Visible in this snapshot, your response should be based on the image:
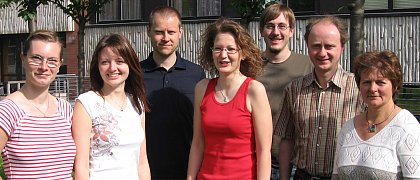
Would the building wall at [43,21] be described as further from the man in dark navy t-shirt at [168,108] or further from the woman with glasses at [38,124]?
the woman with glasses at [38,124]

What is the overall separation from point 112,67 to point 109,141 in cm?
48

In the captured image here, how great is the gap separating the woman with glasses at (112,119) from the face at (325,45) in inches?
46.8

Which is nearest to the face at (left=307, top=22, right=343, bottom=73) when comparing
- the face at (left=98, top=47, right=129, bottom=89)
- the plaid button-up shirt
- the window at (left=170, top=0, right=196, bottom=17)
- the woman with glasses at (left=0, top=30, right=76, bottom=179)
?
the plaid button-up shirt

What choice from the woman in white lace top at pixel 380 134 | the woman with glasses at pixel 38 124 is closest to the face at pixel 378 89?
the woman in white lace top at pixel 380 134

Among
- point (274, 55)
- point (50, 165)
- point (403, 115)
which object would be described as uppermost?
point (274, 55)

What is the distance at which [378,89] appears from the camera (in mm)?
3488

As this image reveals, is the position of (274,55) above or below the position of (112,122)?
above

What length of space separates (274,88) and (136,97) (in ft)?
4.24

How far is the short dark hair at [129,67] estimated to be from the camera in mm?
3959

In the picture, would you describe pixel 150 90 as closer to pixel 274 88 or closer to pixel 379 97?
pixel 274 88

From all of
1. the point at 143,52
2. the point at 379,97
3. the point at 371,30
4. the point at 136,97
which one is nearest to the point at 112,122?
the point at 136,97

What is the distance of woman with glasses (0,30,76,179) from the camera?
347 centimetres

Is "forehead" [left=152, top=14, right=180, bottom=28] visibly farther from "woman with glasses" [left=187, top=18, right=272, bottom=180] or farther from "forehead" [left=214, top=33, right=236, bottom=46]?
"forehead" [left=214, top=33, right=236, bottom=46]

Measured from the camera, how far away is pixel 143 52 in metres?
19.6
